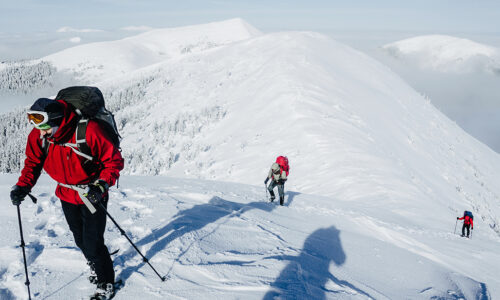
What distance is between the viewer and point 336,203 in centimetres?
1159

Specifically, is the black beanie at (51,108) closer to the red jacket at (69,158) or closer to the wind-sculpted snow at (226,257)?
the red jacket at (69,158)

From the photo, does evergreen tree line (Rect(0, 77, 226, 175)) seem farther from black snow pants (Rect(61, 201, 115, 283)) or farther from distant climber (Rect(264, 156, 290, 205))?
black snow pants (Rect(61, 201, 115, 283))

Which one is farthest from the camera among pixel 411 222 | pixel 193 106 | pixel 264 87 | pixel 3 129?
pixel 3 129

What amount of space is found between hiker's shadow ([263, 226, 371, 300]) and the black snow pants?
2.01 m

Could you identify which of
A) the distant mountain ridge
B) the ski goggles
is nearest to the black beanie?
the ski goggles

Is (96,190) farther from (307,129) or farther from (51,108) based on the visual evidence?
(307,129)

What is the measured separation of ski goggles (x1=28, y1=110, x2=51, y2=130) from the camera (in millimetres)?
2908

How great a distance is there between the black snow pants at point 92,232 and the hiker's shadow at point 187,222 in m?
0.57

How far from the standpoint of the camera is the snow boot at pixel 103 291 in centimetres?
359

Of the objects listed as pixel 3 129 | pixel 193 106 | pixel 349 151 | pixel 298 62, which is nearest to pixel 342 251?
pixel 349 151

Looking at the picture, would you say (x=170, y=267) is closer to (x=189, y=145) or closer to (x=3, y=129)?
(x=189, y=145)

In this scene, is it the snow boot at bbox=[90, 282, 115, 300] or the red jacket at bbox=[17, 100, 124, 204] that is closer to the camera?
the red jacket at bbox=[17, 100, 124, 204]

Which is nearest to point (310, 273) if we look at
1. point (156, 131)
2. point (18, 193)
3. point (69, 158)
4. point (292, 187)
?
point (69, 158)

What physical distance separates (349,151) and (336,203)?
8.44 metres
